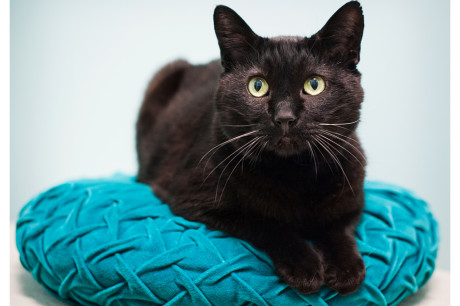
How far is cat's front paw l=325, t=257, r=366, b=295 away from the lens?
3.61 feet

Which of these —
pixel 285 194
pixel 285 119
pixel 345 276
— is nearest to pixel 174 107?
pixel 285 194

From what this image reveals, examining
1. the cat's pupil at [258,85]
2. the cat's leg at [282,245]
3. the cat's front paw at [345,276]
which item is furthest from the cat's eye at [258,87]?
the cat's front paw at [345,276]

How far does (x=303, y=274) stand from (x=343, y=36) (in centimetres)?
59

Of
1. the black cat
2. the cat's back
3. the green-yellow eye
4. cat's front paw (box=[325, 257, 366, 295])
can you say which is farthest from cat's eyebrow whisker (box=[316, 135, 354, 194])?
the cat's back

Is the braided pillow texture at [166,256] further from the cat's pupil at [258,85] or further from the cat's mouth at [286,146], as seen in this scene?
the cat's pupil at [258,85]

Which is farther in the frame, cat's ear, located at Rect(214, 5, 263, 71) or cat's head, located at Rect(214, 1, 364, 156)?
cat's ear, located at Rect(214, 5, 263, 71)

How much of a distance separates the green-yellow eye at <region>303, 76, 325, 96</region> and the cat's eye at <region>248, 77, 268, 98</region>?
10 cm

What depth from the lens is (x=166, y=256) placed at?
1128 millimetres

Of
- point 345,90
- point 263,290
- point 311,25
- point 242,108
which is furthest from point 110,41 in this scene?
point 263,290

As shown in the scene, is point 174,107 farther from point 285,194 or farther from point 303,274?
point 303,274

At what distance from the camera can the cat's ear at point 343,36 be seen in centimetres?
115

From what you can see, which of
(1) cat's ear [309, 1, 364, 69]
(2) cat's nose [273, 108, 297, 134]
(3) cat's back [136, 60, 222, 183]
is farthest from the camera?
(3) cat's back [136, 60, 222, 183]

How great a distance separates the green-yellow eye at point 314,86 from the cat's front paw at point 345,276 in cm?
42

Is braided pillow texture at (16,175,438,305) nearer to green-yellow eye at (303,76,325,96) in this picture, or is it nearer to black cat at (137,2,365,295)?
black cat at (137,2,365,295)
